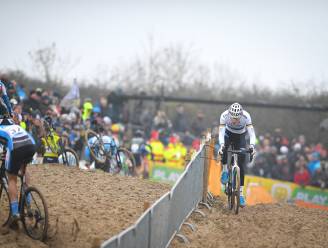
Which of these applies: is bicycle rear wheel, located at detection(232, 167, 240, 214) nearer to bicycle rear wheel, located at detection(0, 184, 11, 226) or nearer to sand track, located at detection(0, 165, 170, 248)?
sand track, located at detection(0, 165, 170, 248)

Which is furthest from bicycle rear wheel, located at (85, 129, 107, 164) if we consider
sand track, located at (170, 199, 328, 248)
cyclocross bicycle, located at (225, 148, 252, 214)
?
cyclocross bicycle, located at (225, 148, 252, 214)

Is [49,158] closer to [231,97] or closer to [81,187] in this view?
[81,187]

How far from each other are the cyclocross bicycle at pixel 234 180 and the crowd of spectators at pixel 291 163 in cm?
1055

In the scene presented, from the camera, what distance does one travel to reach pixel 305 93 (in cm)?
3422

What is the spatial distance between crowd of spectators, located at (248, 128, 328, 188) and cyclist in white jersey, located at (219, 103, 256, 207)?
1016 cm

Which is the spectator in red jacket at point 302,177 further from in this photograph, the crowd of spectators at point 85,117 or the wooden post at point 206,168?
the wooden post at point 206,168

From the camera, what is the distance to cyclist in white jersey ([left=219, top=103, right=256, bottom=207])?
1264 centimetres

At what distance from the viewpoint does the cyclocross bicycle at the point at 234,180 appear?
12398 millimetres

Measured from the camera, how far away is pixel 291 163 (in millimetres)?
23766

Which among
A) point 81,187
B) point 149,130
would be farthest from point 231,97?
point 81,187

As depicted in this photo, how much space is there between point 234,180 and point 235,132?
116 cm

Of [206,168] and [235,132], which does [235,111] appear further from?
[206,168]

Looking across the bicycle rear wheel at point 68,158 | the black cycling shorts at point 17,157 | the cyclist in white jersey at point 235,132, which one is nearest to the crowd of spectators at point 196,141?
the bicycle rear wheel at point 68,158

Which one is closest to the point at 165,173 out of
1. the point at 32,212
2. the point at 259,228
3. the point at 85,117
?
the point at 85,117
